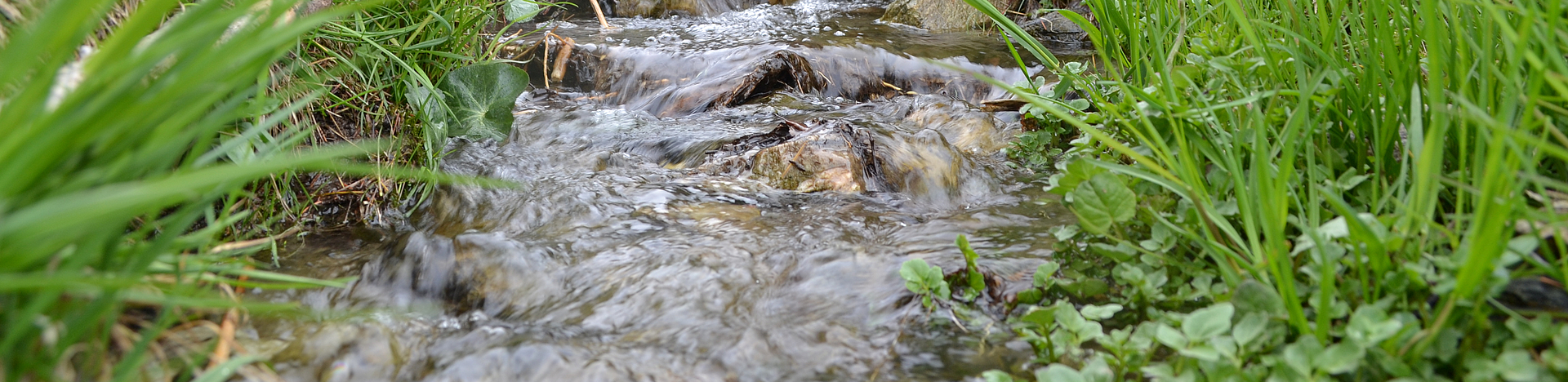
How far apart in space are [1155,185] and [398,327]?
63.6 inches

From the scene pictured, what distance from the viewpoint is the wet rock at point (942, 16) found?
6.71 meters

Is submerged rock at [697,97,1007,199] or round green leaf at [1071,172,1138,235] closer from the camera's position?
round green leaf at [1071,172,1138,235]

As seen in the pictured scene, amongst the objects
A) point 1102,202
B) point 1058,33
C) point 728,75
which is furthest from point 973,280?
point 1058,33

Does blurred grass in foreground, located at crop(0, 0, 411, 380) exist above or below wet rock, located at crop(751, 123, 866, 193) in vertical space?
above

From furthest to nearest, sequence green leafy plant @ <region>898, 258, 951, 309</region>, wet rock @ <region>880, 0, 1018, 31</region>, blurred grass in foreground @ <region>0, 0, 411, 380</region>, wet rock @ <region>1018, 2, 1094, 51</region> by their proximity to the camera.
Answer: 1. wet rock @ <region>880, 0, 1018, 31</region>
2. wet rock @ <region>1018, 2, 1094, 51</region>
3. green leafy plant @ <region>898, 258, 951, 309</region>
4. blurred grass in foreground @ <region>0, 0, 411, 380</region>

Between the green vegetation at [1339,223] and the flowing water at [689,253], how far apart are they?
259 millimetres

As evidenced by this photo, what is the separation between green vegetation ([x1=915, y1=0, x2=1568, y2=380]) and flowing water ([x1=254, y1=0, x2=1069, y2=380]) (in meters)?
0.26

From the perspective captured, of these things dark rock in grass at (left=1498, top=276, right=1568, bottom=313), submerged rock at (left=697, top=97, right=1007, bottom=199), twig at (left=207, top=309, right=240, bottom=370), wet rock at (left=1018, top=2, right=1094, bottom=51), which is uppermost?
twig at (left=207, top=309, right=240, bottom=370)

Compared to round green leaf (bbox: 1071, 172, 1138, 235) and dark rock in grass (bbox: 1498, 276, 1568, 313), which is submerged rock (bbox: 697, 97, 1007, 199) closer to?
round green leaf (bbox: 1071, 172, 1138, 235)

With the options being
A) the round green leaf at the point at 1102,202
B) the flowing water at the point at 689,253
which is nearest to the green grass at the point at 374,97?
the flowing water at the point at 689,253

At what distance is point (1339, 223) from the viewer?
1.16 m

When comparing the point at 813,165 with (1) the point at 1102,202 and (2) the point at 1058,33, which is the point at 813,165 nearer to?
(1) the point at 1102,202

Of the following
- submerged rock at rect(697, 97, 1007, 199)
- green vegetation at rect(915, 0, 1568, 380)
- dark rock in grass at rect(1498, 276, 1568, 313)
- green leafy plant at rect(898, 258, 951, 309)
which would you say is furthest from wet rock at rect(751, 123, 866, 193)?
dark rock in grass at rect(1498, 276, 1568, 313)

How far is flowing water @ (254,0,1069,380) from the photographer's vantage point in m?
1.58
